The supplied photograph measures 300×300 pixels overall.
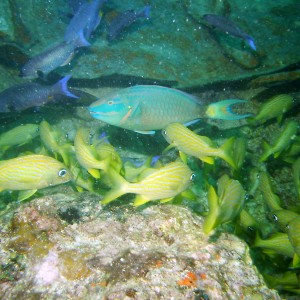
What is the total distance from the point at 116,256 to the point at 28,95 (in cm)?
383

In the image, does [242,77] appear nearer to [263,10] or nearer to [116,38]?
[263,10]

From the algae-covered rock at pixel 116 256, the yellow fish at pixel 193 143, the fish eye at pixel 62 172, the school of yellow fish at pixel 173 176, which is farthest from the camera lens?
the yellow fish at pixel 193 143

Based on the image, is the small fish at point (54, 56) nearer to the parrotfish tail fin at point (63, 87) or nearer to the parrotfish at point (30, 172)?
the parrotfish tail fin at point (63, 87)

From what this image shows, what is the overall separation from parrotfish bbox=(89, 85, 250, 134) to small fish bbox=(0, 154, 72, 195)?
3.33ft

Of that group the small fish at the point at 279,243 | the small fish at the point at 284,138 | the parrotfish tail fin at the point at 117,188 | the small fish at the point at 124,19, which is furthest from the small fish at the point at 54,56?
the small fish at the point at 279,243

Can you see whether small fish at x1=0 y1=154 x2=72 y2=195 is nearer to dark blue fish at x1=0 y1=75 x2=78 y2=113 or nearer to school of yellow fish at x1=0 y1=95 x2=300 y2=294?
school of yellow fish at x1=0 y1=95 x2=300 y2=294

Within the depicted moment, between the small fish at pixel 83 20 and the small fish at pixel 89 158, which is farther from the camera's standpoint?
the small fish at pixel 83 20

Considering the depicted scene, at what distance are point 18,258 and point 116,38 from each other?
4632 mm

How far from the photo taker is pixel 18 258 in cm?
203

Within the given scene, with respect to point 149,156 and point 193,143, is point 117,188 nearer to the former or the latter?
point 193,143

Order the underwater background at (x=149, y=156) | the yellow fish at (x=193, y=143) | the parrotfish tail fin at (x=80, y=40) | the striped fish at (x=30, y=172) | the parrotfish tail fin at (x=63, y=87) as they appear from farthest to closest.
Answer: the parrotfish tail fin at (x=63, y=87)
the parrotfish tail fin at (x=80, y=40)
the yellow fish at (x=193, y=143)
the striped fish at (x=30, y=172)
the underwater background at (x=149, y=156)

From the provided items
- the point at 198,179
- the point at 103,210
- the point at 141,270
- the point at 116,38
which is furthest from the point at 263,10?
the point at 141,270

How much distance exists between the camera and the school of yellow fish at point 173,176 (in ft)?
7.58

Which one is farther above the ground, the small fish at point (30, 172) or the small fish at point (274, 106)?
the small fish at point (30, 172)
